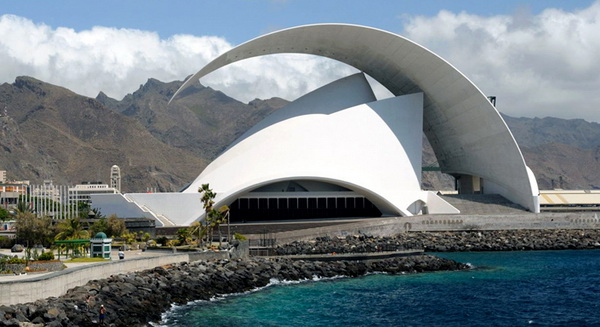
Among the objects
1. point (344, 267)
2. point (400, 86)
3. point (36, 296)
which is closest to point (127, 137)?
point (400, 86)

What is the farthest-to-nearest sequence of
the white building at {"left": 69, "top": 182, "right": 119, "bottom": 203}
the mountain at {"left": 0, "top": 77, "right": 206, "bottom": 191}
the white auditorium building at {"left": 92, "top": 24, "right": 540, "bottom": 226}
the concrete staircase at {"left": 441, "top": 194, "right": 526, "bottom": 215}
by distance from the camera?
the mountain at {"left": 0, "top": 77, "right": 206, "bottom": 191}, the white building at {"left": 69, "top": 182, "right": 119, "bottom": 203}, the concrete staircase at {"left": 441, "top": 194, "right": 526, "bottom": 215}, the white auditorium building at {"left": 92, "top": 24, "right": 540, "bottom": 226}

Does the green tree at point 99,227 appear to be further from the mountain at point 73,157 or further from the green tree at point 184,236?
the mountain at point 73,157

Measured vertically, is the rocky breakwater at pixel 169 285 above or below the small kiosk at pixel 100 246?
below

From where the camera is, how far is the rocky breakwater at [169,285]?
22.5 metres

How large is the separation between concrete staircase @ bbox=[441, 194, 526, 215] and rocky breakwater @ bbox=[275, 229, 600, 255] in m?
2.76

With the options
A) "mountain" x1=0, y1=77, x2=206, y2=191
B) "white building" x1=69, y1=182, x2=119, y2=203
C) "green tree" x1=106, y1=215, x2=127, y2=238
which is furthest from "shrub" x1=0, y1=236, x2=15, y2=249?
"mountain" x1=0, y1=77, x2=206, y2=191

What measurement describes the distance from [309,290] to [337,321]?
665 centimetres

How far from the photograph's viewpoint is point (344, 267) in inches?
1508

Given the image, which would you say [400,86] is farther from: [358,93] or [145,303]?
[145,303]

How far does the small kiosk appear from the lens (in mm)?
32438

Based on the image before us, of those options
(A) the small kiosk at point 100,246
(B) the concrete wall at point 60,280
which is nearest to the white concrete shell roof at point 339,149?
(A) the small kiosk at point 100,246

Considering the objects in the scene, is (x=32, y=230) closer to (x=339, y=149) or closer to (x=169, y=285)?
(x=169, y=285)

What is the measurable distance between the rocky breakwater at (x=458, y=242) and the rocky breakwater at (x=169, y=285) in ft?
11.6

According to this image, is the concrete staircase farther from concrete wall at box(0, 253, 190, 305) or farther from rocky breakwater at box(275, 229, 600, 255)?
concrete wall at box(0, 253, 190, 305)
